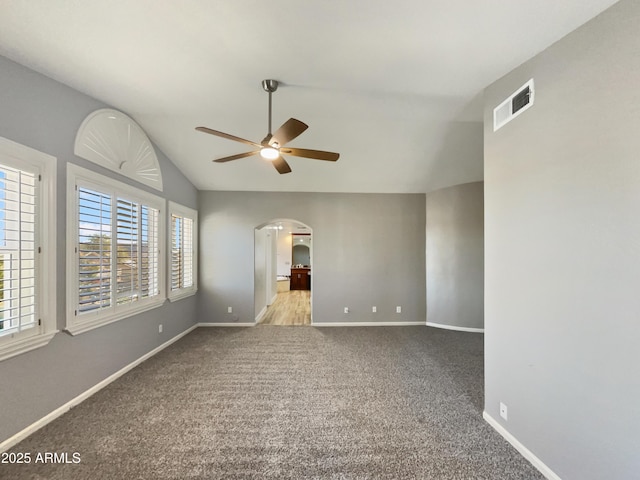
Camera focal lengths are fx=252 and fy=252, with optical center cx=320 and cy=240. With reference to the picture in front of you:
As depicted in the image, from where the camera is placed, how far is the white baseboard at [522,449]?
171cm

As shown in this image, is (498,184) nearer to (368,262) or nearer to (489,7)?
(489,7)

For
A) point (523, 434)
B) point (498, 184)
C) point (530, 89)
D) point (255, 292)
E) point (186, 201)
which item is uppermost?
point (530, 89)

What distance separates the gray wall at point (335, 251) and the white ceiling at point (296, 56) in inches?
66.1

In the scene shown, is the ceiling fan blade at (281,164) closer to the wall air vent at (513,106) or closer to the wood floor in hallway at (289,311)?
the wall air vent at (513,106)

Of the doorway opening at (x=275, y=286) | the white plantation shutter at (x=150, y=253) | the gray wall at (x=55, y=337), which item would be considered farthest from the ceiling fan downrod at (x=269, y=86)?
the doorway opening at (x=275, y=286)

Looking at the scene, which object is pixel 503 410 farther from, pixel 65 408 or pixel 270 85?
→ pixel 65 408

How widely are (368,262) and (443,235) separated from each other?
5.16 ft

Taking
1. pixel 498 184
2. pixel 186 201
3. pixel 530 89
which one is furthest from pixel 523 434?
pixel 186 201

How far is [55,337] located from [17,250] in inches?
Result: 34.1

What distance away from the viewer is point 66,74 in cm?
228

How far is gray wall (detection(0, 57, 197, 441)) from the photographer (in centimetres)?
197

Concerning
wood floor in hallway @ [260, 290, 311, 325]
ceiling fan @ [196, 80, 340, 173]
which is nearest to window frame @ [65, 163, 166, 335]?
ceiling fan @ [196, 80, 340, 173]

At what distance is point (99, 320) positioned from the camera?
274 cm

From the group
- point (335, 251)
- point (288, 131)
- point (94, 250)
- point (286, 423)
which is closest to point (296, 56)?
point (288, 131)
